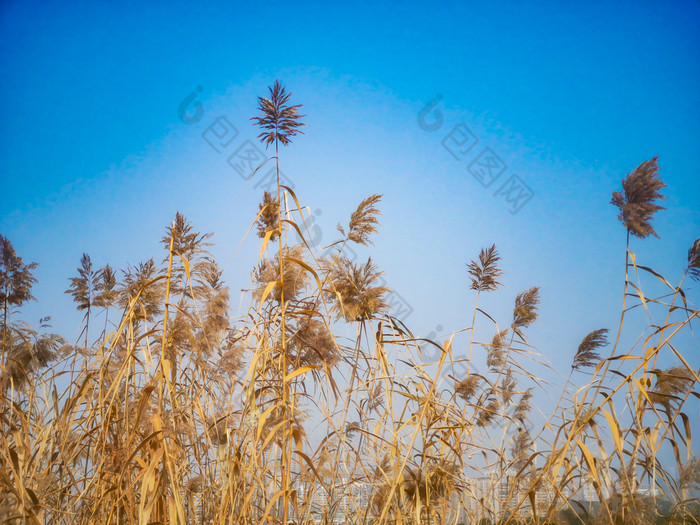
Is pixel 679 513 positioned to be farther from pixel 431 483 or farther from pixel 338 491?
pixel 338 491

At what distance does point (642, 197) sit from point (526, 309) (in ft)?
4.02

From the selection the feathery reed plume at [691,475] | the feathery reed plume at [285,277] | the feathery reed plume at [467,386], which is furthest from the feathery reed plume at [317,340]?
the feathery reed plume at [691,475]

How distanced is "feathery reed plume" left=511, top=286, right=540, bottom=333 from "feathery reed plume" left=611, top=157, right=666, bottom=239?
1.08m

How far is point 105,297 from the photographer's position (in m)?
3.02

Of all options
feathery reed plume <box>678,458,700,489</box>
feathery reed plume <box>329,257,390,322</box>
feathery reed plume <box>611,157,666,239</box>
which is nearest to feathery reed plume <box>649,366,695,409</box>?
feathery reed plume <box>678,458,700,489</box>

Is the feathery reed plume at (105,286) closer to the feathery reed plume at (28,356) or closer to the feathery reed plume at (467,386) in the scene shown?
the feathery reed plume at (28,356)

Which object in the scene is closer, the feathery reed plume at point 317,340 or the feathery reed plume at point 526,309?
the feathery reed plume at point 317,340

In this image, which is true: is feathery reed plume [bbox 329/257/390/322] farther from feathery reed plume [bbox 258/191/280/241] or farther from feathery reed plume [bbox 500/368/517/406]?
feathery reed plume [bbox 500/368/517/406]

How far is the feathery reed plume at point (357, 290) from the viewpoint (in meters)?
2.26

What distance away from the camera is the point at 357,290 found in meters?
2.28

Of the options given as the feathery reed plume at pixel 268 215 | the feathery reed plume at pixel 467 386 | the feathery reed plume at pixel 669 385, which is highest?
the feathery reed plume at pixel 268 215

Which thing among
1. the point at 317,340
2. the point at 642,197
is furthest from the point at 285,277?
the point at 642,197

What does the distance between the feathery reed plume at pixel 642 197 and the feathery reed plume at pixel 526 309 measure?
42.6 inches

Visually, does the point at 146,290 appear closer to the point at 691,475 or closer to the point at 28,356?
the point at 28,356
